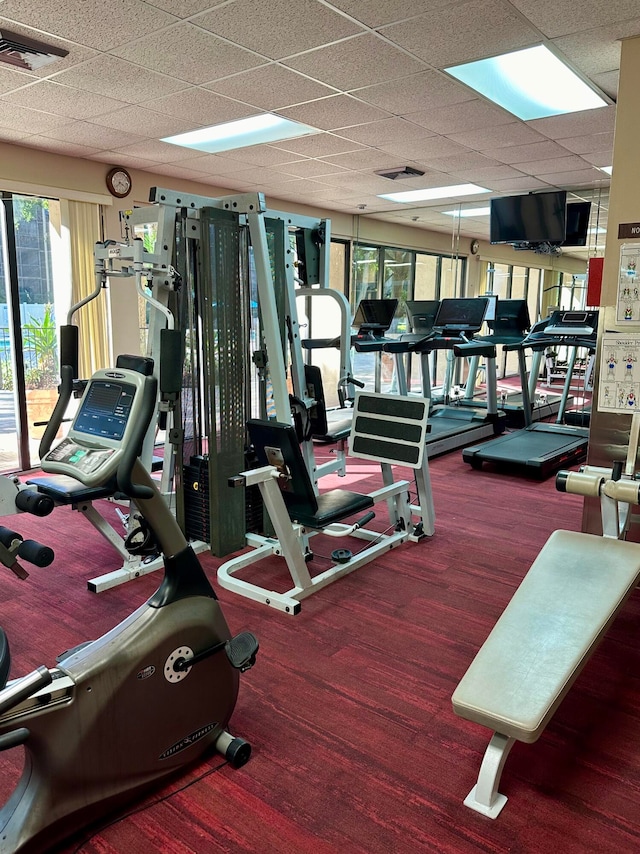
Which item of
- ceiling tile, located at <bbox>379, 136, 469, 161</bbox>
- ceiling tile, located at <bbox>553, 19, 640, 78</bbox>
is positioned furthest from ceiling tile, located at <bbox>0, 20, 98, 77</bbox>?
ceiling tile, located at <bbox>379, 136, 469, 161</bbox>

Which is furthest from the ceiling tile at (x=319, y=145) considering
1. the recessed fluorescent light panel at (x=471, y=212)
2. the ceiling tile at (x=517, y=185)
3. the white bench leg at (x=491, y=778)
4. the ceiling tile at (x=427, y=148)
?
the white bench leg at (x=491, y=778)

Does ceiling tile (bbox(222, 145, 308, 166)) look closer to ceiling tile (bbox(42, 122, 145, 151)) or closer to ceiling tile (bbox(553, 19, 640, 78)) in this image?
ceiling tile (bbox(42, 122, 145, 151))

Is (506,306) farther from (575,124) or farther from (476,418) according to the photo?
(575,124)

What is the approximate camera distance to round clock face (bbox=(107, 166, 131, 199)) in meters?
5.38

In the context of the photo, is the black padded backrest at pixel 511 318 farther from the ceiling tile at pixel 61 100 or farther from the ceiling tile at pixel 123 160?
the ceiling tile at pixel 61 100

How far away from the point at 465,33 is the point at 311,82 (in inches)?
36.1

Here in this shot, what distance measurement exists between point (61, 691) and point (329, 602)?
1.70 metres

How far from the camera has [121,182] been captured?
547cm

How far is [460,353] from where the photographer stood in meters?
6.60

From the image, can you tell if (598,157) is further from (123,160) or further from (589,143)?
(123,160)

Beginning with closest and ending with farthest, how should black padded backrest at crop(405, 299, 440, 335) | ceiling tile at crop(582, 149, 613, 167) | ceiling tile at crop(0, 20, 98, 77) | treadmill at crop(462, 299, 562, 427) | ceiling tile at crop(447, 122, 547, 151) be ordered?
1. ceiling tile at crop(0, 20, 98, 77)
2. ceiling tile at crop(447, 122, 547, 151)
3. ceiling tile at crop(582, 149, 613, 167)
4. black padded backrest at crop(405, 299, 440, 335)
5. treadmill at crop(462, 299, 562, 427)

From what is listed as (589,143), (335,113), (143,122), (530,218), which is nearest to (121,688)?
(335,113)

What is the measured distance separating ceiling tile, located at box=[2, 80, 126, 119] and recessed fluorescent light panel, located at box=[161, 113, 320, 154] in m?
0.73

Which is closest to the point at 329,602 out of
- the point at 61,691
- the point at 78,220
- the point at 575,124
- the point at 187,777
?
the point at 187,777
